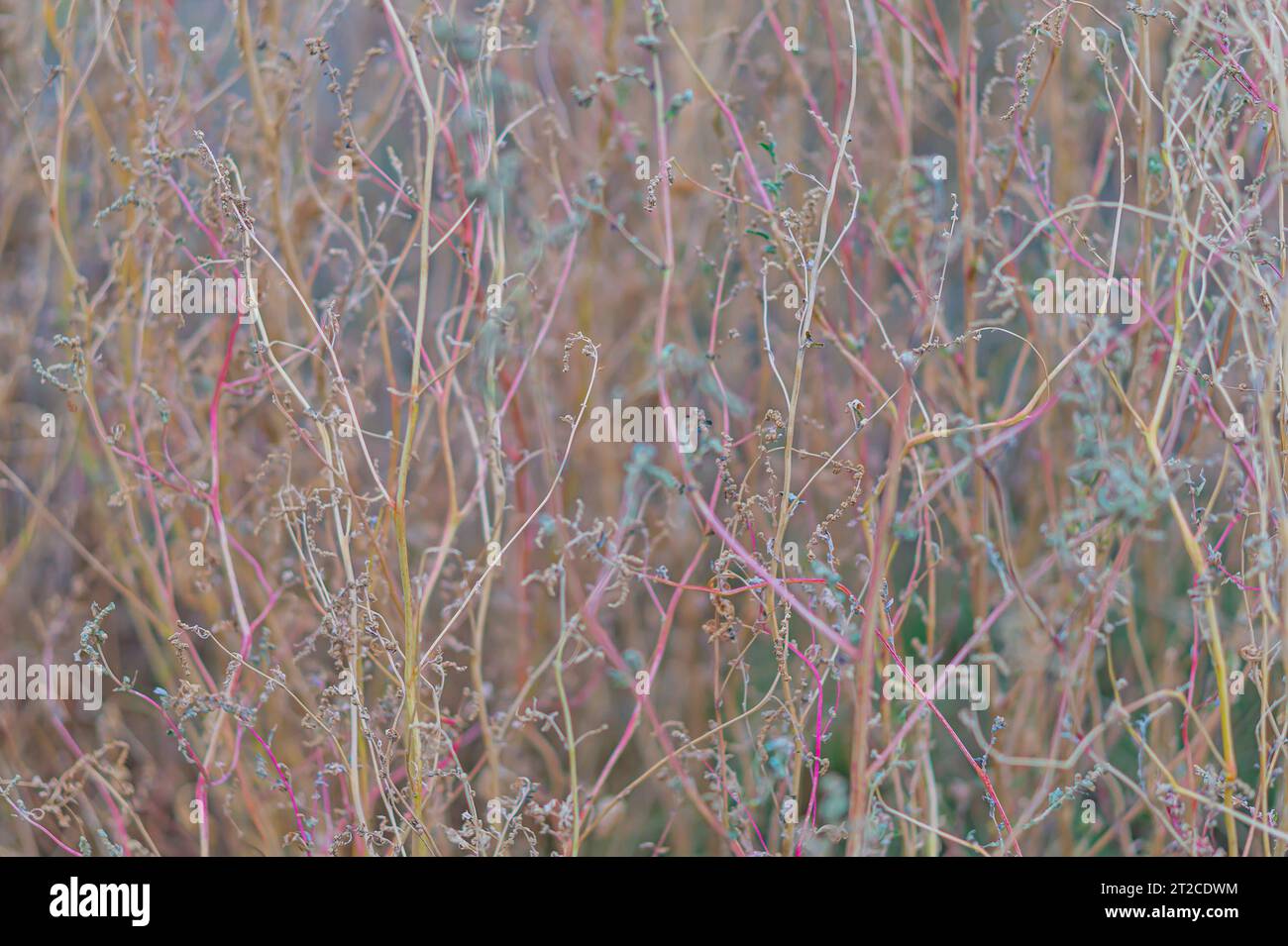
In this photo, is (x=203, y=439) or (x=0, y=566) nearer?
(x=203, y=439)

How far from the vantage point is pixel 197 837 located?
1.39 metres

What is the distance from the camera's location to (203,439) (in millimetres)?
1381

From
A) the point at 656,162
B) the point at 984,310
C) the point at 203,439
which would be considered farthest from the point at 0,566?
the point at 984,310

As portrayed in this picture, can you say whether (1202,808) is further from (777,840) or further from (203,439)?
(203,439)

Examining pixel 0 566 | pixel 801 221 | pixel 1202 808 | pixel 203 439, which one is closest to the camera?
pixel 801 221

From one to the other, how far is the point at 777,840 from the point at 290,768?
0.73 meters

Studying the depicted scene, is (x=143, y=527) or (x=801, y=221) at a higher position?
(x=801, y=221)

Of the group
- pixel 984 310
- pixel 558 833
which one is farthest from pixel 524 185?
pixel 558 833

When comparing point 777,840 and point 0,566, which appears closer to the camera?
point 777,840

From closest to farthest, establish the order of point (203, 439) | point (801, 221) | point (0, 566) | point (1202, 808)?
point (801, 221), point (1202, 808), point (203, 439), point (0, 566)

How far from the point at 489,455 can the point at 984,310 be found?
2.83 feet

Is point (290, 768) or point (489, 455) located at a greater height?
point (489, 455)
